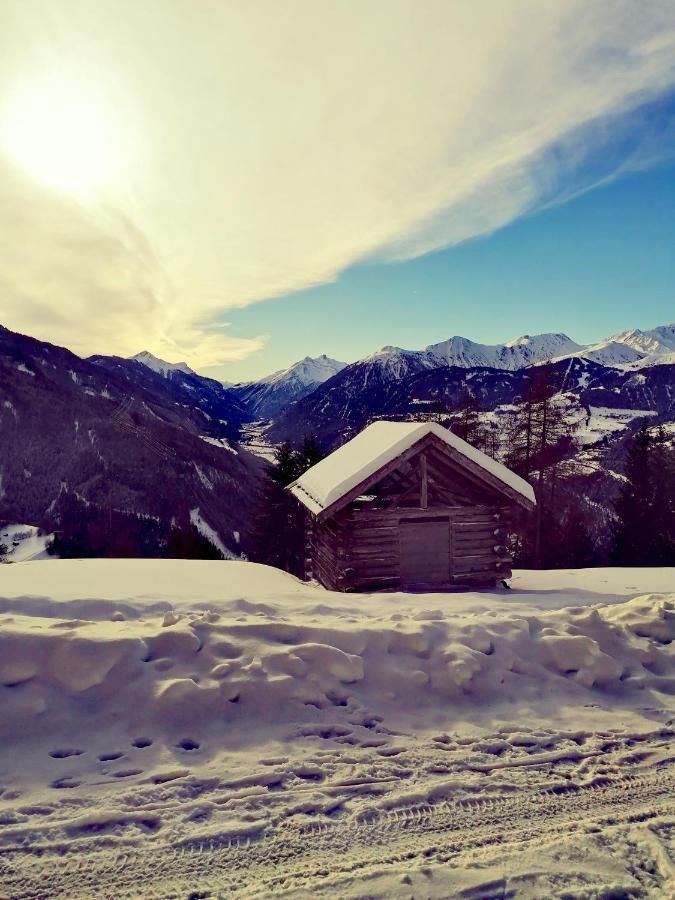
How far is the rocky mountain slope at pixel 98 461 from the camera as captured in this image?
101188 millimetres

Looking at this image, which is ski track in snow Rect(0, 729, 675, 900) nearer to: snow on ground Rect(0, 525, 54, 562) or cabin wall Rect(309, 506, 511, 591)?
cabin wall Rect(309, 506, 511, 591)

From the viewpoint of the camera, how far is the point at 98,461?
11281cm

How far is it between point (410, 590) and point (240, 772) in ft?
28.1

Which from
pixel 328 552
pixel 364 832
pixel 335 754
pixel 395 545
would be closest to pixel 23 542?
pixel 328 552

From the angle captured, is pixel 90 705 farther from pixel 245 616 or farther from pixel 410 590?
pixel 410 590

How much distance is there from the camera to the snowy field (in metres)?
2.93

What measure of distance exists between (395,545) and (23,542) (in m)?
58.6

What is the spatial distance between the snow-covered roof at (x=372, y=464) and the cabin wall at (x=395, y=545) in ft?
2.59

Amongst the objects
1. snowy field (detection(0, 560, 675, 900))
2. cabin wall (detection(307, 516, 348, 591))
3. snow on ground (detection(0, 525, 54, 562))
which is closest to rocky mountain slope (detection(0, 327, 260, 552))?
snow on ground (detection(0, 525, 54, 562))

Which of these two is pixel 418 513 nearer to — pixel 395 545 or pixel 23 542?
pixel 395 545

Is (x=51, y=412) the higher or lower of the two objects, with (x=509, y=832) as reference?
higher

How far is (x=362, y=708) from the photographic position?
4730 millimetres

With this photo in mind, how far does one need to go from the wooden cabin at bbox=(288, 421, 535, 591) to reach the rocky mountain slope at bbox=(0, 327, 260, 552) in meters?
77.5

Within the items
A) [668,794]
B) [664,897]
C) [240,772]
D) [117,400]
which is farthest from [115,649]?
[117,400]
